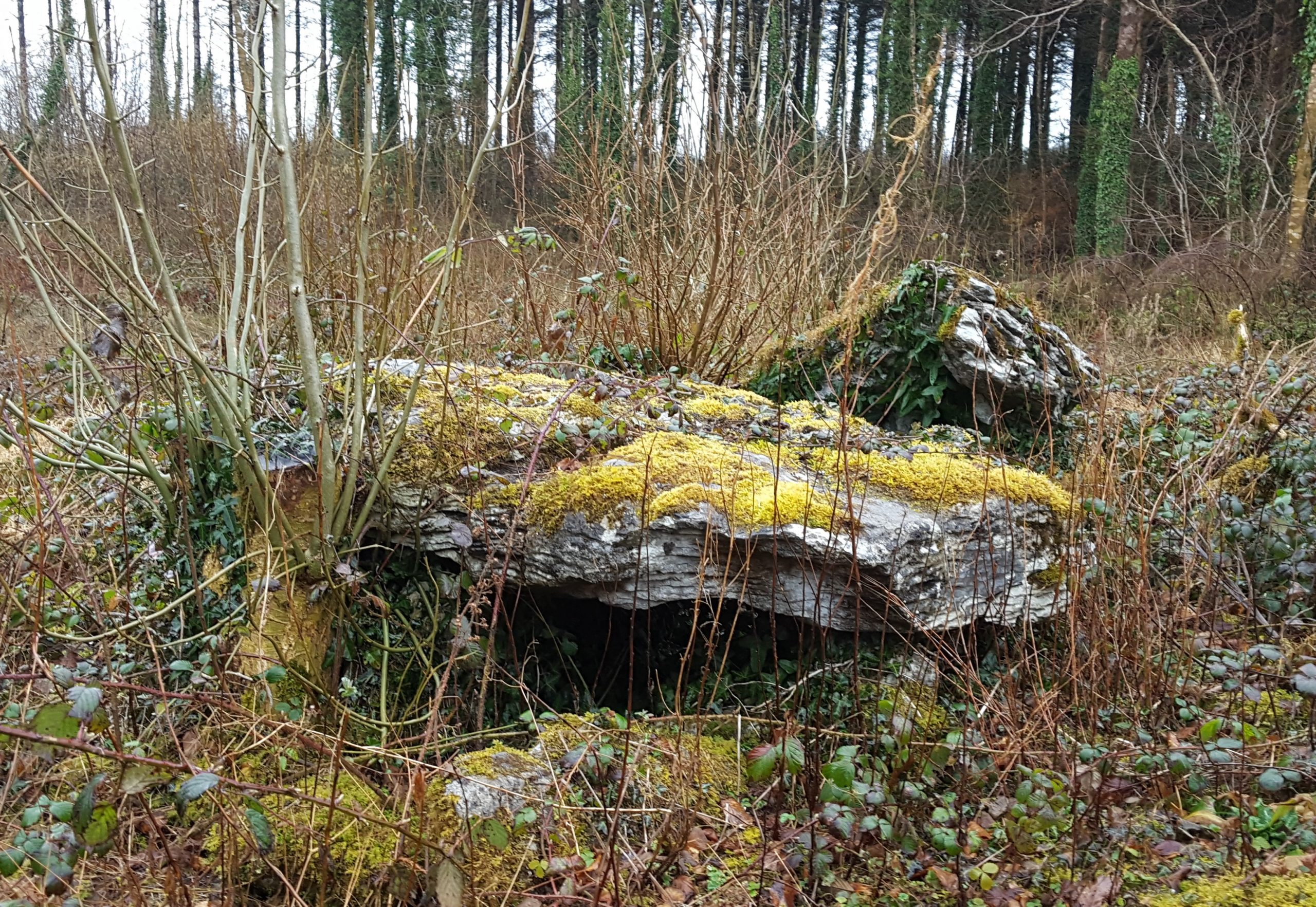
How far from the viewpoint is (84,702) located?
1.46 meters

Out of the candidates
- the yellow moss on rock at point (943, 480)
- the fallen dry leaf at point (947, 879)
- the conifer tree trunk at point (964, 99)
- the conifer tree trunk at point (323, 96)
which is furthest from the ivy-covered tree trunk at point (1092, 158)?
the fallen dry leaf at point (947, 879)

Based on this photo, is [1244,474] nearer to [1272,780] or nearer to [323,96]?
[1272,780]

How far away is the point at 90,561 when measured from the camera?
353cm

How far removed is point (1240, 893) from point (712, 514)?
1758 mm

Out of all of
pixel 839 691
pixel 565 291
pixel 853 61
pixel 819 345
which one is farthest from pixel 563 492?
pixel 853 61

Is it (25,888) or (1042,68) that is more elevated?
(1042,68)

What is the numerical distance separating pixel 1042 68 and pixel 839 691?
1187 inches

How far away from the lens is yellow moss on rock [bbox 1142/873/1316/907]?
193 centimetres

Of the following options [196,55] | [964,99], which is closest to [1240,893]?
[196,55]

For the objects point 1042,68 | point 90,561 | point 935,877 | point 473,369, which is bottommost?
point 935,877

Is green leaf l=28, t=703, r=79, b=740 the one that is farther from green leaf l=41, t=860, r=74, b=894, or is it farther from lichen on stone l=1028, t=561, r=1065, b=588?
lichen on stone l=1028, t=561, r=1065, b=588

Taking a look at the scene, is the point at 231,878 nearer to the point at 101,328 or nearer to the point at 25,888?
the point at 25,888

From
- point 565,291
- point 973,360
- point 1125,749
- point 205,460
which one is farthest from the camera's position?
point 565,291

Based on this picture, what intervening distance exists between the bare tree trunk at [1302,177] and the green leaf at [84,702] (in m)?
12.9
